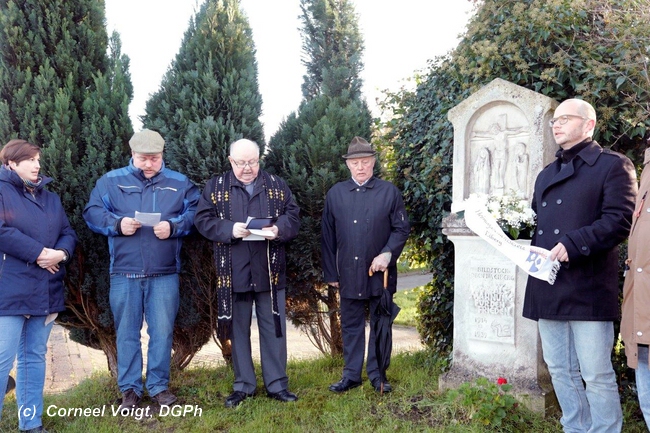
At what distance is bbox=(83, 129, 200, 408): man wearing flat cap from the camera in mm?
4410

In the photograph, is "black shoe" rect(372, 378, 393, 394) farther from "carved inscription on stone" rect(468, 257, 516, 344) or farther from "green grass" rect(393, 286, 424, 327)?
"green grass" rect(393, 286, 424, 327)

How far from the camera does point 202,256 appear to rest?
208 inches

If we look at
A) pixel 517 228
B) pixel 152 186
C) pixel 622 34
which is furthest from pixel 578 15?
pixel 152 186

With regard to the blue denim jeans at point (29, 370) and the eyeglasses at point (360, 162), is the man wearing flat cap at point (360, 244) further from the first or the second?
the blue denim jeans at point (29, 370)

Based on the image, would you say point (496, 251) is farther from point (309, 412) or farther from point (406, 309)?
point (406, 309)

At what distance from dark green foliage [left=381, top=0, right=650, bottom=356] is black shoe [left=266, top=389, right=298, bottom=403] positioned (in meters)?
1.63

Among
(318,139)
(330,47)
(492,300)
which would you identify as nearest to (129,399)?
(318,139)

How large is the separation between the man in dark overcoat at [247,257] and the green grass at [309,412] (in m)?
0.24

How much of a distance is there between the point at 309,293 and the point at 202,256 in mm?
1147

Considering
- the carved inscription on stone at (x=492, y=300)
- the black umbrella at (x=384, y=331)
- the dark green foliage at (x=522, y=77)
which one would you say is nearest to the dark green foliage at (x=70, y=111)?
the black umbrella at (x=384, y=331)

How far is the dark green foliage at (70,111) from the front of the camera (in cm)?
489

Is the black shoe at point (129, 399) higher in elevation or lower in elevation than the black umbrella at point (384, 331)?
lower

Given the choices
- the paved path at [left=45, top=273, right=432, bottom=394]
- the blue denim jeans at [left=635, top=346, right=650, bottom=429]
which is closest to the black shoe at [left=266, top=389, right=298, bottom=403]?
the paved path at [left=45, top=273, right=432, bottom=394]

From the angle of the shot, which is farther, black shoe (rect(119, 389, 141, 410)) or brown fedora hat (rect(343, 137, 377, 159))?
brown fedora hat (rect(343, 137, 377, 159))
